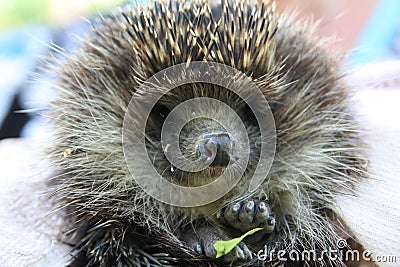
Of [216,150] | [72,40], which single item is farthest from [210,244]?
[72,40]

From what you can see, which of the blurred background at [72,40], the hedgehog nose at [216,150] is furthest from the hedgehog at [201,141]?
the blurred background at [72,40]

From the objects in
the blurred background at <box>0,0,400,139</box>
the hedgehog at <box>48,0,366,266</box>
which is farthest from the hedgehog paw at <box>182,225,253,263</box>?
the blurred background at <box>0,0,400,139</box>

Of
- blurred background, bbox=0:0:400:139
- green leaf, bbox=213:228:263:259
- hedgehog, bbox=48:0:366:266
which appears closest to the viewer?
green leaf, bbox=213:228:263:259

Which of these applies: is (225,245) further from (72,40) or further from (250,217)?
(72,40)

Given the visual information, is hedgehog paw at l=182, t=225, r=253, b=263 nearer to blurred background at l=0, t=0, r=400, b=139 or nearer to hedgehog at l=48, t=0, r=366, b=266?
hedgehog at l=48, t=0, r=366, b=266

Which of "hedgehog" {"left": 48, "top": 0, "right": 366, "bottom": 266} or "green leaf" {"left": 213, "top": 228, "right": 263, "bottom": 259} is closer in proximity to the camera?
"green leaf" {"left": 213, "top": 228, "right": 263, "bottom": 259}

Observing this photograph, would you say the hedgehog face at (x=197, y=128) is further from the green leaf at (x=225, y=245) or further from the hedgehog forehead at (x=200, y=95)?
the green leaf at (x=225, y=245)

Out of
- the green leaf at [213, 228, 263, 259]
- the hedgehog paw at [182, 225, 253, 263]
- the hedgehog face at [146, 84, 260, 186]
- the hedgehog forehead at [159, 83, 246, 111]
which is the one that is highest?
the hedgehog forehead at [159, 83, 246, 111]
